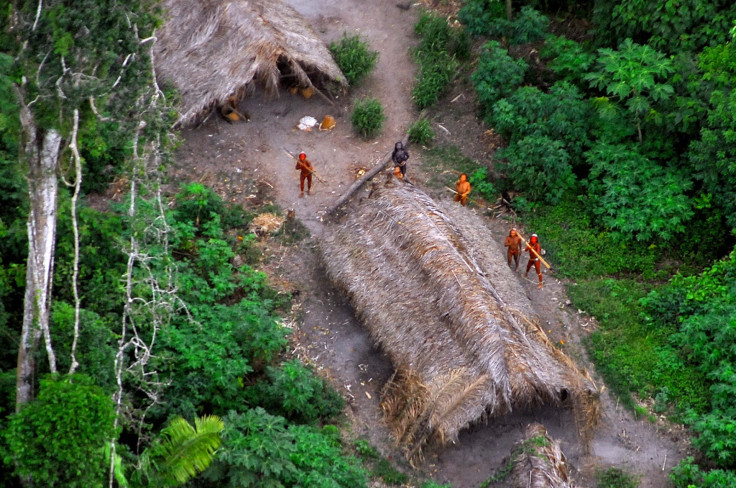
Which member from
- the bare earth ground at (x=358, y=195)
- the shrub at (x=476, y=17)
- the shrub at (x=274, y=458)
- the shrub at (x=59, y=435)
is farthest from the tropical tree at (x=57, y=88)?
the shrub at (x=476, y=17)

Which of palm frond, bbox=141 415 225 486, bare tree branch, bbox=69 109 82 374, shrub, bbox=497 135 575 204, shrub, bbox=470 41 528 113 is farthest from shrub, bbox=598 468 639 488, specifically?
shrub, bbox=470 41 528 113

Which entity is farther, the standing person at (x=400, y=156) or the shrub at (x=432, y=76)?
the shrub at (x=432, y=76)

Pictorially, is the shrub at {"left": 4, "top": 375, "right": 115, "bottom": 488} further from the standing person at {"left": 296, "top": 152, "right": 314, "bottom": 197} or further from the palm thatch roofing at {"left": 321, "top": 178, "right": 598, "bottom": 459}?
the standing person at {"left": 296, "top": 152, "right": 314, "bottom": 197}

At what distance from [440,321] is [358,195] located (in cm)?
444

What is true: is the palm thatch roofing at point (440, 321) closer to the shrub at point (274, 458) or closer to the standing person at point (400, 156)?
the shrub at point (274, 458)

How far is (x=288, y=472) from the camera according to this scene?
10.7 m

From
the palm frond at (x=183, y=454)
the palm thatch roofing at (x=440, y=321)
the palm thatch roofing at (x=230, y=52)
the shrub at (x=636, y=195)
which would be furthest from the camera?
the palm thatch roofing at (x=230, y=52)

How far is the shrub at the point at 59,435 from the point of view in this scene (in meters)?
8.51

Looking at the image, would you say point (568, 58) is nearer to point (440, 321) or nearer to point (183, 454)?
point (440, 321)

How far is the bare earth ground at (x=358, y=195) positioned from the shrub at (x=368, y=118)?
0.21 meters

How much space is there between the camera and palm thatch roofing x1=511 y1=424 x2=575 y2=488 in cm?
1080

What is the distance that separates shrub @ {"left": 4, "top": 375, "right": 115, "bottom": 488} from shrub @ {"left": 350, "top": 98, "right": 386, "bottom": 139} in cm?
970

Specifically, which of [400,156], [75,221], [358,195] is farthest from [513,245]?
[75,221]

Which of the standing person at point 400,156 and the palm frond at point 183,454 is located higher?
the standing person at point 400,156
